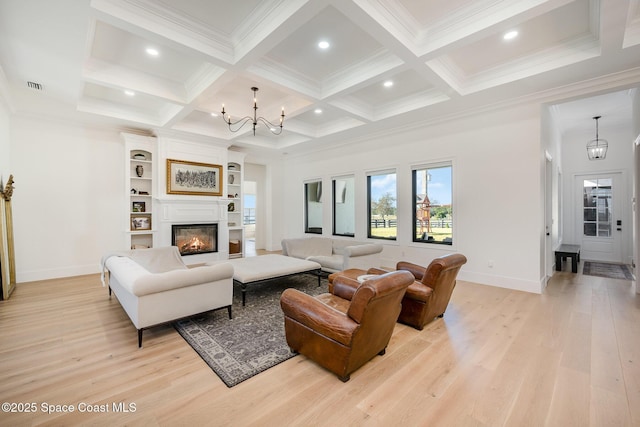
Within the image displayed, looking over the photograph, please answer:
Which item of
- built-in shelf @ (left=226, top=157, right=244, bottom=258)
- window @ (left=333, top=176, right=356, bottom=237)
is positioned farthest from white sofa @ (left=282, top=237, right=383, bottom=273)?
built-in shelf @ (left=226, top=157, right=244, bottom=258)

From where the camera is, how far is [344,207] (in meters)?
7.35

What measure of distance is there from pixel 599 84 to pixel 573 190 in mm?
4578

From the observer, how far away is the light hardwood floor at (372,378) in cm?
176

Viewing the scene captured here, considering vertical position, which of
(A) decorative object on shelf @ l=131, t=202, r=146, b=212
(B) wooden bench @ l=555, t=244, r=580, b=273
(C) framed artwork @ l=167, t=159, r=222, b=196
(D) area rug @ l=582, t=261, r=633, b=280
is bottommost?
(D) area rug @ l=582, t=261, r=633, b=280

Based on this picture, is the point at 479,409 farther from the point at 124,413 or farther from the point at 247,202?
the point at 247,202

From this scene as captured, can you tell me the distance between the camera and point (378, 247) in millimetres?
5188

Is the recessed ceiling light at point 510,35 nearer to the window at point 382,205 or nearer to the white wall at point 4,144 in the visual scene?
the window at point 382,205

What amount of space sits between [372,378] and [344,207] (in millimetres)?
5408

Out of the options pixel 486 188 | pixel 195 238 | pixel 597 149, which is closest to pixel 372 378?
pixel 486 188

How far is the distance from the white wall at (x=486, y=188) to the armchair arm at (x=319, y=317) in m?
3.80

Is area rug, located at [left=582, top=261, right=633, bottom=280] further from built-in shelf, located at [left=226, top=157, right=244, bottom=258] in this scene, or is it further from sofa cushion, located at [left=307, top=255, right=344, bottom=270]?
built-in shelf, located at [left=226, top=157, right=244, bottom=258]

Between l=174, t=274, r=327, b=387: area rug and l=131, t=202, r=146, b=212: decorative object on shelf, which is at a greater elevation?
l=131, t=202, r=146, b=212: decorative object on shelf

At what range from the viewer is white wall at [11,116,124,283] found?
16.0ft

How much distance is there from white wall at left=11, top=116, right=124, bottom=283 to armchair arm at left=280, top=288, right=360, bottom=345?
526 centimetres
